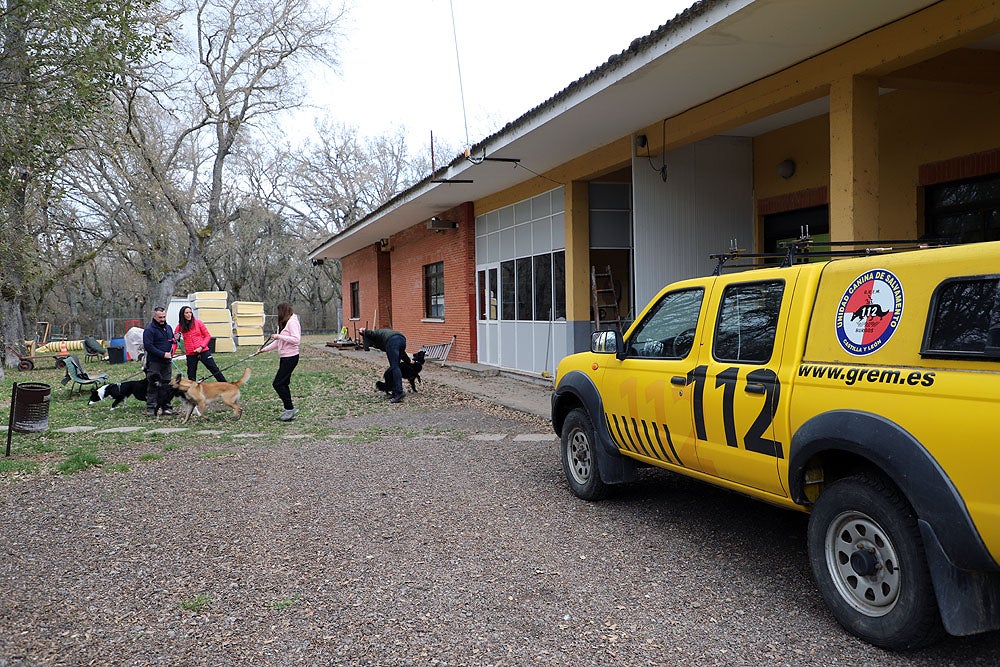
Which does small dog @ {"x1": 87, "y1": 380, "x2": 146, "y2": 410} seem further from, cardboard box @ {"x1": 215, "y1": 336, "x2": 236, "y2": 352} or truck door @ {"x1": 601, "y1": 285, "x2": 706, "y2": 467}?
cardboard box @ {"x1": 215, "y1": 336, "x2": 236, "y2": 352}

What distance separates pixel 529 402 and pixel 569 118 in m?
4.45

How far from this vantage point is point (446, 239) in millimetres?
18984

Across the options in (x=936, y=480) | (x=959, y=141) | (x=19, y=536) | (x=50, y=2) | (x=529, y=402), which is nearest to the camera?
(x=936, y=480)

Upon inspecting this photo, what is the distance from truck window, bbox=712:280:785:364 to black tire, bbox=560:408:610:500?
1629 mm

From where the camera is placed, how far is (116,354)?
22.1m

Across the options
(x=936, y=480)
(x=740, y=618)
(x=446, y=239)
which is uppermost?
(x=446, y=239)

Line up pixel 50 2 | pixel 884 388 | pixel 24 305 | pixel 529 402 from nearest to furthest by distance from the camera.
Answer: pixel 884 388, pixel 50 2, pixel 529 402, pixel 24 305

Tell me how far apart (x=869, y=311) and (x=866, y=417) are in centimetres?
53

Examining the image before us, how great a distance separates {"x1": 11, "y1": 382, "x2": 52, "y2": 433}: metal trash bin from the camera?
328 inches

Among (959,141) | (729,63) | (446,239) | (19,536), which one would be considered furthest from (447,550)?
(446,239)

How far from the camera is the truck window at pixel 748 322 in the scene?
13.5 ft

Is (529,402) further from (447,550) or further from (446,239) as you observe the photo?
(446,239)

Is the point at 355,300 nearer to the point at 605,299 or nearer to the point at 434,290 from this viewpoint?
the point at 434,290

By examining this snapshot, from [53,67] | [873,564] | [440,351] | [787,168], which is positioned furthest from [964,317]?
[440,351]
